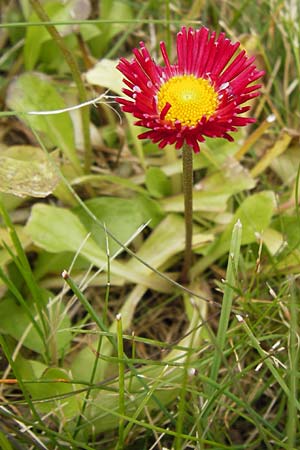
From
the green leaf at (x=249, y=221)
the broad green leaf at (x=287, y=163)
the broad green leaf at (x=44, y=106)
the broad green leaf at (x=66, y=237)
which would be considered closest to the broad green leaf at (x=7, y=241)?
the broad green leaf at (x=66, y=237)

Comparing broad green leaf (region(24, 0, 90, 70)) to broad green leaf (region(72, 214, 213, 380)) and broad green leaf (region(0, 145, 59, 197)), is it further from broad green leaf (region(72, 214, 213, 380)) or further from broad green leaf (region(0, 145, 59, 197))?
broad green leaf (region(72, 214, 213, 380))

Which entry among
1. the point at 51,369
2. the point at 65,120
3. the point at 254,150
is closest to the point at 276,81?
the point at 254,150

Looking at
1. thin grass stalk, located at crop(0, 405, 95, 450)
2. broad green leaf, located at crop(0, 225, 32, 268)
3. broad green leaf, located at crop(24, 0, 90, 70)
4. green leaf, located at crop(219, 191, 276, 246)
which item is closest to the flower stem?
green leaf, located at crop(219, 191, 276, 246)

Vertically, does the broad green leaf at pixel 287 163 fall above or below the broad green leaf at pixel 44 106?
below

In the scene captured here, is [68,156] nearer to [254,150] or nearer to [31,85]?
[31,85]

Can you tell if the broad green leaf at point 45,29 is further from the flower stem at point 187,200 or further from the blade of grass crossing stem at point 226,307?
the blade of grass crossing stem at point 226,307

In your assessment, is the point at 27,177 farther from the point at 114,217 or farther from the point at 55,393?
the point at 55,393

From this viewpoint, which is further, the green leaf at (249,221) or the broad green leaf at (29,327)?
the green leaf at (249,221)

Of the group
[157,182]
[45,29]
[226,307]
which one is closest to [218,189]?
[157,182]
